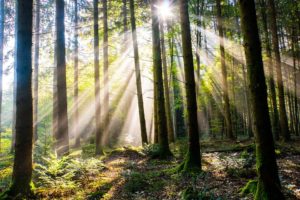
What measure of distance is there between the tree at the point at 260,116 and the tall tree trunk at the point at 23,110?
4.99 m

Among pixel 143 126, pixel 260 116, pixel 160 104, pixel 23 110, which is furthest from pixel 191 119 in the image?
pixel 143 126

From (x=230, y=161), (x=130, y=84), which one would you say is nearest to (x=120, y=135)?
(x=130, y=84)

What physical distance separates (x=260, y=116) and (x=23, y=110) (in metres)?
5.19

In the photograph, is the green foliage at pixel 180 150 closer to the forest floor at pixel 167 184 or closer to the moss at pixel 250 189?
the forest floor at pixel 167 184

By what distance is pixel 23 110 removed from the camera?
6.10m

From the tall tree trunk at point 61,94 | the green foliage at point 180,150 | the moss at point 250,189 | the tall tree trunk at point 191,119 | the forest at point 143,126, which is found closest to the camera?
the forest at point 143,126

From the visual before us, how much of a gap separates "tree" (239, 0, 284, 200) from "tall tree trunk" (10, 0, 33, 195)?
4.99 metres

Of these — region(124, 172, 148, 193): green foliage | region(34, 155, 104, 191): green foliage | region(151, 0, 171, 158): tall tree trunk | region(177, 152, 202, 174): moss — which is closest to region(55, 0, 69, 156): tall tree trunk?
region(34, 155, 104, 191): green foliage

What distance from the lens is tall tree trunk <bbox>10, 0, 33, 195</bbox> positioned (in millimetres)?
6039

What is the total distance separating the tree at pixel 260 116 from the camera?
467 cm

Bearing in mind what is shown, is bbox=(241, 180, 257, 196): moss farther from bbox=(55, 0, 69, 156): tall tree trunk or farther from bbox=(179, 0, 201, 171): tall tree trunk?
bbox=(55, 0, 69, 156): tall tree trunk

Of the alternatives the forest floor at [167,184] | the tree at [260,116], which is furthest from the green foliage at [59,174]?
the tree at [260,116]

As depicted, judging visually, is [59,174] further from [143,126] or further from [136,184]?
[143,126]

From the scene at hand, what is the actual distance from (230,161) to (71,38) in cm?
1479
